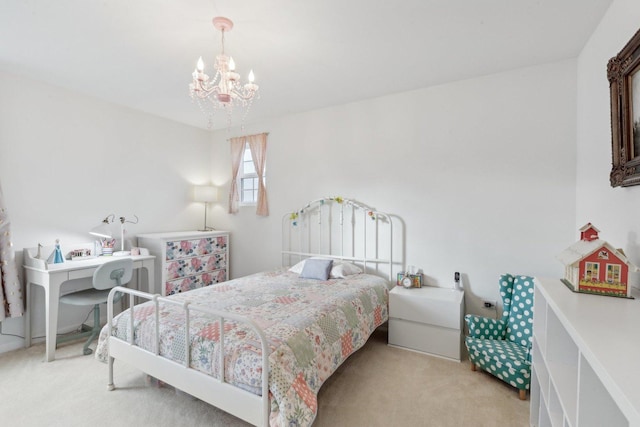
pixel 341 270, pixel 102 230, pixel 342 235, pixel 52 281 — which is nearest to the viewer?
pixel 52 281

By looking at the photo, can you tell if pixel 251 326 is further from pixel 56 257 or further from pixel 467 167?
pixel 56 257

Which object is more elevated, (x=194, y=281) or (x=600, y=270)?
(x=600, y=270)

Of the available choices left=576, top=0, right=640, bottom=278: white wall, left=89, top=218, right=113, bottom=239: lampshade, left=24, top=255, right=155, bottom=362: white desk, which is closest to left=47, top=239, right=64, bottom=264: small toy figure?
left=24, top=255, right=155, bottom=362: white desk

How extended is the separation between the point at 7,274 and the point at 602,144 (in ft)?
15.8

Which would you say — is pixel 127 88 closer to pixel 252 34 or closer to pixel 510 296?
pixel 252 34

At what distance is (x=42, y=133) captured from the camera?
2977mm

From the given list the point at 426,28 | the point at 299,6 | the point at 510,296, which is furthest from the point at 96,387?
the point at 426,28

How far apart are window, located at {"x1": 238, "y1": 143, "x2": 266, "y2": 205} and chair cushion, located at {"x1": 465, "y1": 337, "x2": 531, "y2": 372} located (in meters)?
3.16

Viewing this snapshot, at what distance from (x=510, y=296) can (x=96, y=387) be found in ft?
11.0

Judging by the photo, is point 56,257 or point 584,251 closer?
point 584,251

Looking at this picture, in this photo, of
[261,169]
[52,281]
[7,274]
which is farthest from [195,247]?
[7,274]

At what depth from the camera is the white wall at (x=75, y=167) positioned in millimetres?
2818

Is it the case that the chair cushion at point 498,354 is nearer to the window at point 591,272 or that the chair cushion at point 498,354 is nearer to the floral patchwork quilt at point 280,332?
the floral patchwork quilt at point 280,332

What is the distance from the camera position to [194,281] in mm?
3854
